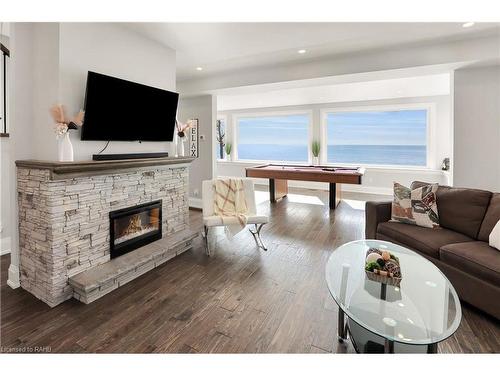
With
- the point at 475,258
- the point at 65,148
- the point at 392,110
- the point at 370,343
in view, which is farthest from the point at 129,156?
the point at 392,110

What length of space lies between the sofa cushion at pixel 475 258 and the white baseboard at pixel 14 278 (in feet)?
13.2

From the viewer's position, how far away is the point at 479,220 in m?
2.70

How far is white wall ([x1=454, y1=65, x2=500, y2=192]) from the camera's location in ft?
12.5

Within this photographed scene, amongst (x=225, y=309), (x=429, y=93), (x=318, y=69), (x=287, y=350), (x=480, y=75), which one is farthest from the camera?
(x=429, y=93)

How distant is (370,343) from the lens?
173 cm

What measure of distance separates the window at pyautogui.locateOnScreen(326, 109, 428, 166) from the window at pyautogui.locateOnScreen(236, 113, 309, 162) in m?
0.89

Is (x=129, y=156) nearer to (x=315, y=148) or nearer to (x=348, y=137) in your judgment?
(x=315, y=148)

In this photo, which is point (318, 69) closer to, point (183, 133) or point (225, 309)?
point (183, 133)


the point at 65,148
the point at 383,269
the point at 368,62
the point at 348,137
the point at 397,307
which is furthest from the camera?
the point at 348,137

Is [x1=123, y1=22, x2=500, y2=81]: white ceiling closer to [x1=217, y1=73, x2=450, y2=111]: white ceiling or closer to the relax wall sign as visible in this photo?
[x1=217, y1=73, x2=450, y2=111]: white ceiling

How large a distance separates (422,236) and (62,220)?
339cm
